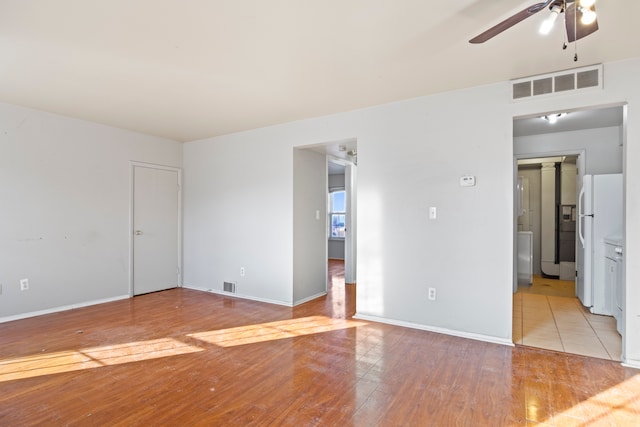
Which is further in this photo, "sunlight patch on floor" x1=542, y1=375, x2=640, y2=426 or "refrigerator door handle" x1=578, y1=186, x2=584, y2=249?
"refrigerator door handle" x1=578, y1=186, x2=584, y2=249

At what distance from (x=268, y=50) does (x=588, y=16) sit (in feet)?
6.48

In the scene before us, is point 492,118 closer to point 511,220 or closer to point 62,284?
point 511,220

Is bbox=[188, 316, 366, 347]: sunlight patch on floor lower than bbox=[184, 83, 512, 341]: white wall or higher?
lower

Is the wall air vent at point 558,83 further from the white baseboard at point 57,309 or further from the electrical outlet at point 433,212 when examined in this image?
the white baseboard at point 57,309

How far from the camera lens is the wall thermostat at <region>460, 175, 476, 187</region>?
3307mm

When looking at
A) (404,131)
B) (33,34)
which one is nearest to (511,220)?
(404,131)

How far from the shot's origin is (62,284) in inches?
169

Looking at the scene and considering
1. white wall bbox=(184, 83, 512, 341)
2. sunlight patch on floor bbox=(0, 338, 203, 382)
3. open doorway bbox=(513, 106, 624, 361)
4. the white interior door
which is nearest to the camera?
sunlight patch on floor bbox=(0, 338, 203, 382)

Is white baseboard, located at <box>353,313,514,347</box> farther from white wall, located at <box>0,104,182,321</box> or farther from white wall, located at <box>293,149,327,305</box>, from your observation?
white wall, located at <box>0,104,182,321</box>

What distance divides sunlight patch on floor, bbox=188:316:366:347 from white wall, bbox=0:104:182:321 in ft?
7.16

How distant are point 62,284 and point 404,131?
4.60m

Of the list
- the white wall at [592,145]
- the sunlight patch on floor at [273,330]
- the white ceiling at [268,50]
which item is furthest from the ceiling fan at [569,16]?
the white wall at [592,145]

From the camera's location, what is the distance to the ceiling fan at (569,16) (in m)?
1.64

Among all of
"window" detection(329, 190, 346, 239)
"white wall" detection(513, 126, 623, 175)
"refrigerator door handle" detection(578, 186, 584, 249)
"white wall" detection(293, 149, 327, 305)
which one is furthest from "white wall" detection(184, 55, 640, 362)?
"window" detection(329, 190, 346, 239)
